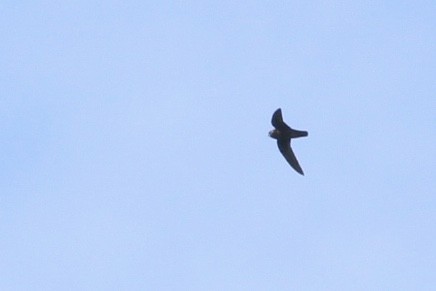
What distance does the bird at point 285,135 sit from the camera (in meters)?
84.8

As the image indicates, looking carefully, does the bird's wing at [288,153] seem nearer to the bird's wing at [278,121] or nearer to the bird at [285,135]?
the bird at [285,135]

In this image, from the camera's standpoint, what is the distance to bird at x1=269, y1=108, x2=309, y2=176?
84.8m

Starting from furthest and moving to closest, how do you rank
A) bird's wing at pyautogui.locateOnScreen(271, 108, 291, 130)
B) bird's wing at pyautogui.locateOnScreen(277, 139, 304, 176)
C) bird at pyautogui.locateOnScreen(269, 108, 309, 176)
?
bird's wing at pyautogui.locateOnScreen(277, 139, 304, 176)
bird at pyautogui.locateOnScreen(269, 108, 309, 176)
bird's wing at pyautogui.locateOnScreen(271, 108, 291, 130)

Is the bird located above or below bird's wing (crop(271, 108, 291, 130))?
below

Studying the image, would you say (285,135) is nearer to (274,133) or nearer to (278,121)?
(274,133)

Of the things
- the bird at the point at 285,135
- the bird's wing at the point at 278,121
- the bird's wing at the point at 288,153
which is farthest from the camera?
the bird's wing at the point at 288,153

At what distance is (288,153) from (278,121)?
110 inches

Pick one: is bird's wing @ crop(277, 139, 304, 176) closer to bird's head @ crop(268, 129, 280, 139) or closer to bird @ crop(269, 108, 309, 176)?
bird @ crop(269, 108, 309, 176)

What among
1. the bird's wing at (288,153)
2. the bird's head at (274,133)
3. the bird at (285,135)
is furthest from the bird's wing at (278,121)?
the bird's wing at (288,153)

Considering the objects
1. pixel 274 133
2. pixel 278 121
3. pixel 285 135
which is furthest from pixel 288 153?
pixel 278 121

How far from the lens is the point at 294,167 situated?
3440 inches

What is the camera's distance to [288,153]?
8706 cm

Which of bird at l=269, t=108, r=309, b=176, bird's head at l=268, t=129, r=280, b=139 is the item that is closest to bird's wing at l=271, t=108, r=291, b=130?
bird at l=269, t=108, r=309, b=176

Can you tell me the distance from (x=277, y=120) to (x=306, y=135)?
1.87 metres
